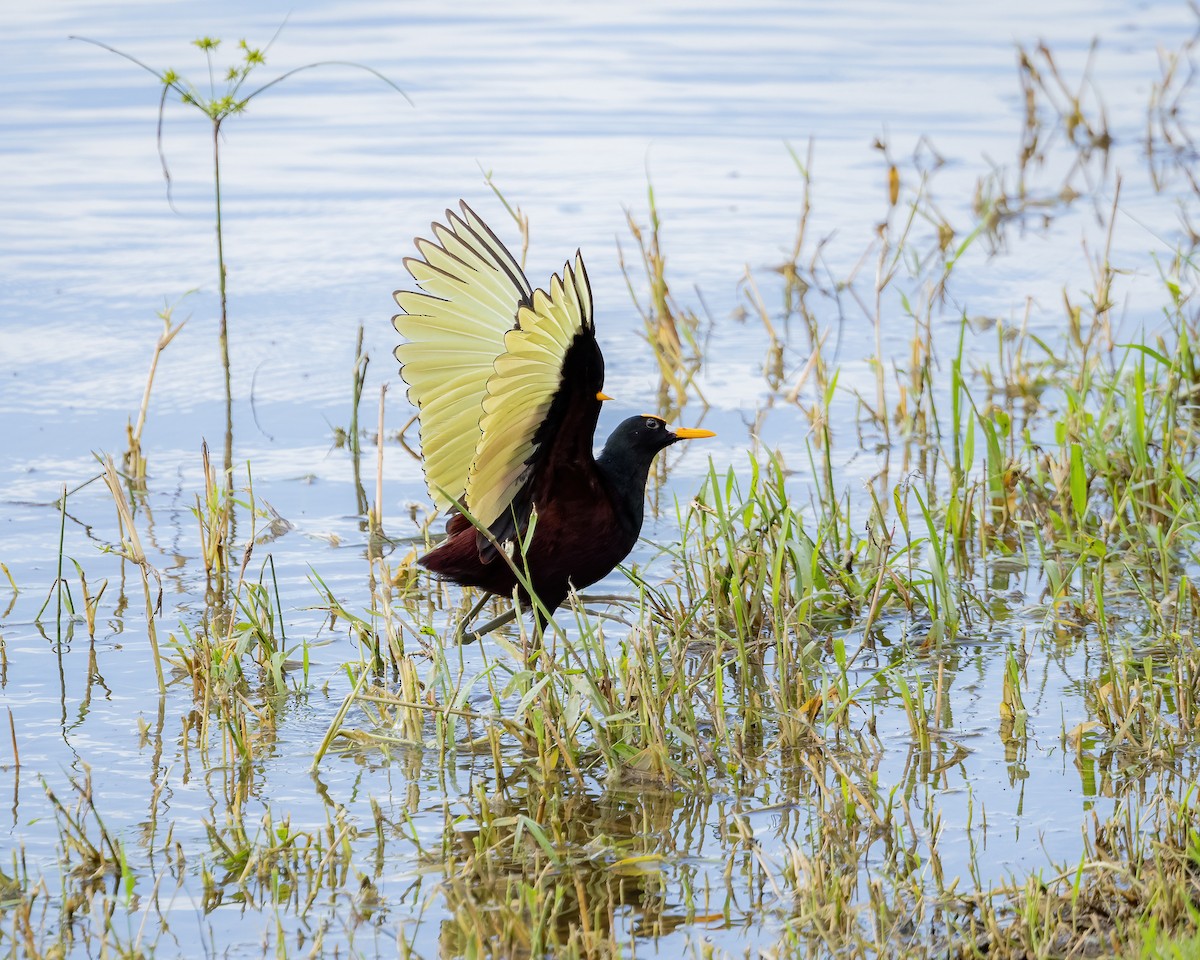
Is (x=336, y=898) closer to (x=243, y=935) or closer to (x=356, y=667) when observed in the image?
(x=243, y=935)

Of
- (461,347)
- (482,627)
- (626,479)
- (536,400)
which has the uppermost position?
(461,347)

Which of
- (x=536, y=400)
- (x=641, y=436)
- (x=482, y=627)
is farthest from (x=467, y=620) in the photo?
(x=536, y=400)

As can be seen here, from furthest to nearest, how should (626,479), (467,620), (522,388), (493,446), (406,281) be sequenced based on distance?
1. (406,281)
2. (467,620)
3. (626,479)
4. (493,446)
5. (522,388)

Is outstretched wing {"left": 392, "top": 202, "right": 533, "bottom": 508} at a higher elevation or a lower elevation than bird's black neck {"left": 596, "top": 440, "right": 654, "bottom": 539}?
higher

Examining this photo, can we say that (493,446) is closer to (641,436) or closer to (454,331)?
(454,331)

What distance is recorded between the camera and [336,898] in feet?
11.7

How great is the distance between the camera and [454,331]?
457cm

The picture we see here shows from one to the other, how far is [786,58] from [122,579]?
372 inches

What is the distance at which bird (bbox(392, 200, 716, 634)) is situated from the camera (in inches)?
173

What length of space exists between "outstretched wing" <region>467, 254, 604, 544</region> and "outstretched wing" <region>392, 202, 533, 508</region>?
11 centimetres

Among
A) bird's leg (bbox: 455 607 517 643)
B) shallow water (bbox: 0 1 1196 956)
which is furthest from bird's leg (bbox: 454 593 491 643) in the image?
shallow water (bbox: 0 1 1196 956)

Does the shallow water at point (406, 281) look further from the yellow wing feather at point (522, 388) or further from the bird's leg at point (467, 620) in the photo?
the yellow wing feather at point (522, 388)

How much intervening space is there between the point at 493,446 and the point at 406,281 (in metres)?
4.80

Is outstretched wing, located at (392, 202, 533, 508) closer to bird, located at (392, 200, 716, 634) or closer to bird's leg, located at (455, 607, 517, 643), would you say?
bird, located at (392, 200, 716, 634)
